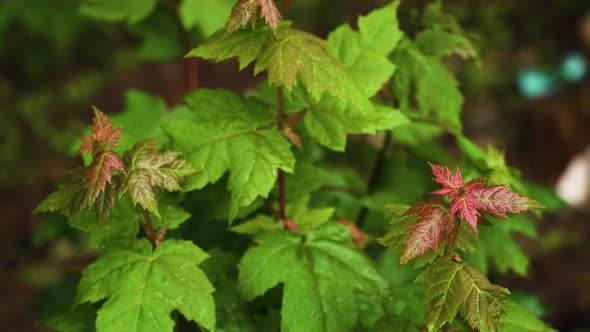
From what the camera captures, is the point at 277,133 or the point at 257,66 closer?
the point at 257,66

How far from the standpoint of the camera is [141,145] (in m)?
1.69

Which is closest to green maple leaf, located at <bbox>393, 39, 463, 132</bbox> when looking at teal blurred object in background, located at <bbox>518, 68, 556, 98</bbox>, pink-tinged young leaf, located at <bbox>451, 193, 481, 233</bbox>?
pink-tinged young leaf, located at <bbox>451, 193, 481, 233</bbox>

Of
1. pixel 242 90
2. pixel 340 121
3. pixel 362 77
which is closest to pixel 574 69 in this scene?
pixel 242 90

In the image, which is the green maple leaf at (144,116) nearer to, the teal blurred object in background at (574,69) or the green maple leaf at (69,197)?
the green maple leaf at (69,197)

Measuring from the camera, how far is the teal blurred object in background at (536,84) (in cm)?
547

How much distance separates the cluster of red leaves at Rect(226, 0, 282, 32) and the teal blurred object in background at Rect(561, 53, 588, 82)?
15.2ft

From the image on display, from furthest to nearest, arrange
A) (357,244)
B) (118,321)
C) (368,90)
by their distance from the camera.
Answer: (357,244)
(368,90)
(118,321)

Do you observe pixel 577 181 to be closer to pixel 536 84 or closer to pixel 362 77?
pixel 536 84

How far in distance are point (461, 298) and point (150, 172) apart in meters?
0.88

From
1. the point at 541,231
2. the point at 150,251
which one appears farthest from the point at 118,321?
the point at 541,231

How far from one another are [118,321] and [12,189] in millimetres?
3961

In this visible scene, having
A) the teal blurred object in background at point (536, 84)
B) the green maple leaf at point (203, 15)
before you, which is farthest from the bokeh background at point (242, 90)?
the green maple leaf at point (203, 15)

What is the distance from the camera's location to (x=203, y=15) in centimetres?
289

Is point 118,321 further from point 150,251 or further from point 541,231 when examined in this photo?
point 541,231
